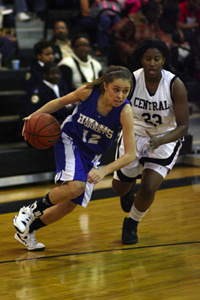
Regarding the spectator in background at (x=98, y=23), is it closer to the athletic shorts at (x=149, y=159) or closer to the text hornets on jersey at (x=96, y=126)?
the athletic shorts at (x=149, y=159)

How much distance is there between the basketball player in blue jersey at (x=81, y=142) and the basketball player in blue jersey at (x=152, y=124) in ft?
1.11

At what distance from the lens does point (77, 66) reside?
18.7 feet

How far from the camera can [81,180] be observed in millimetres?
2822

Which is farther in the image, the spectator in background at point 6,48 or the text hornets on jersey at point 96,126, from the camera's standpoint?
the spectator in background at point 6,48

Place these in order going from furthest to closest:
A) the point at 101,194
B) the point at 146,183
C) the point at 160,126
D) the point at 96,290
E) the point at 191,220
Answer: the point at 101,194
the point at 191,220
the point at 160,126
the point at 146,183
the point at 96,290

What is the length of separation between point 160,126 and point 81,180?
0.87 m

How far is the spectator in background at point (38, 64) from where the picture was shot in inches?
209

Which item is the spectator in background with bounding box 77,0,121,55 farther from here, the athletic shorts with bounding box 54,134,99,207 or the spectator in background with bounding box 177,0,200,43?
the athletic shorts with bounding box 54,134,99,207

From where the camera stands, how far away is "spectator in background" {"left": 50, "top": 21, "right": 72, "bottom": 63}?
6.06 m

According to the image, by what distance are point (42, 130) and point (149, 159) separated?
2.89 feet

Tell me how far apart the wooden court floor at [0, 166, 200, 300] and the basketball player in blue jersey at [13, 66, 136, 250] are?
0.28 meters

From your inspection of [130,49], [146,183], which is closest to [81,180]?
[146,183]

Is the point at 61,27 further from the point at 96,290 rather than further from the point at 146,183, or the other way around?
the point at 96,290

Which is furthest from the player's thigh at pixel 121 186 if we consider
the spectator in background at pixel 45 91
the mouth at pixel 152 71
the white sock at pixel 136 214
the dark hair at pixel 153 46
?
the spectator in background at pixel 45 91
